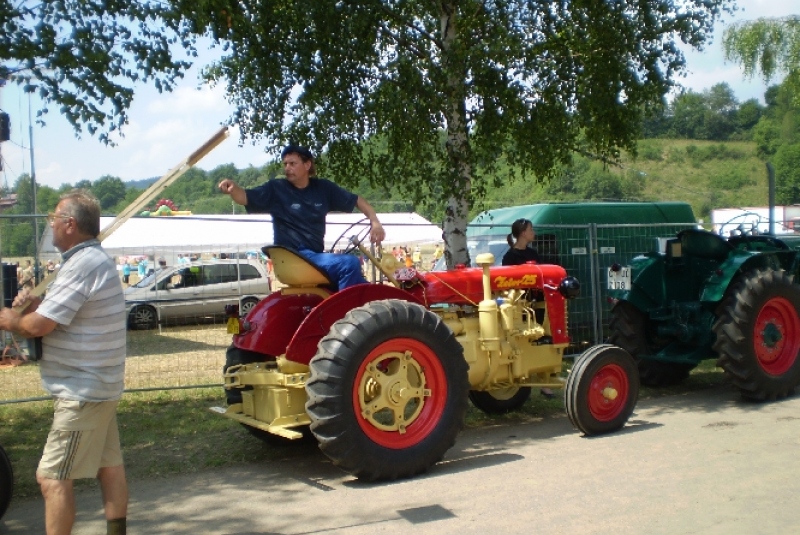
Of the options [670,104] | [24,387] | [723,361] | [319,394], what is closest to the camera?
[319,394]

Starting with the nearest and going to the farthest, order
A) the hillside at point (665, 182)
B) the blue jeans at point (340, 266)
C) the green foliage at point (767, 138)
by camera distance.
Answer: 1. the blue jeans at point (340, 266)
2. the hillside at point (665, 182)
3. the green foliage at point (767, 138)

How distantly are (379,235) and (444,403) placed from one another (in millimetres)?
1318

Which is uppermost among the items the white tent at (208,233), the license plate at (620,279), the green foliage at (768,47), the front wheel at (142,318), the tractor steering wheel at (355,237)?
the green foliage at (768,47)

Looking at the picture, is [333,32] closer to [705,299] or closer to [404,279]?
[404,279]

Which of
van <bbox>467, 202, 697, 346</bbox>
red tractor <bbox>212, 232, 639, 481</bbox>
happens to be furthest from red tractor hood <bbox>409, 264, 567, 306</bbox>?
van <bbox>467, 202, 697, 346</bbox>

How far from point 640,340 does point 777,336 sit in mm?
1291

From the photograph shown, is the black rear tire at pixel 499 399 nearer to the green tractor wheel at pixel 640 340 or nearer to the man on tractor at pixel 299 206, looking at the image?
the green tractor wheel at pixel 640 340

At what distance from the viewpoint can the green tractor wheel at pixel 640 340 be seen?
8570mm

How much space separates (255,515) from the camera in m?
5.04

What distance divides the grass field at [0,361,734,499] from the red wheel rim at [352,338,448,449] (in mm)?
1148

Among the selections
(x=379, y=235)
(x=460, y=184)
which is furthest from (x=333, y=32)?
(x=379, y=235)

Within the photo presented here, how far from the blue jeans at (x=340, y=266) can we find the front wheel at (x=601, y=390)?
197cm

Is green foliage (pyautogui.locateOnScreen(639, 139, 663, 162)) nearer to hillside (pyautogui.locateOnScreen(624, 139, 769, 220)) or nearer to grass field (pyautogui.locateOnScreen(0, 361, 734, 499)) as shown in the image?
hillside (pyautogui.locateOnScreen(624, 139, 769, 220))

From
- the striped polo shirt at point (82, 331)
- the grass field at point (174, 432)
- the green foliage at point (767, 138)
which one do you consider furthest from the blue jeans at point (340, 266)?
the green foliage at point (767, 138)
